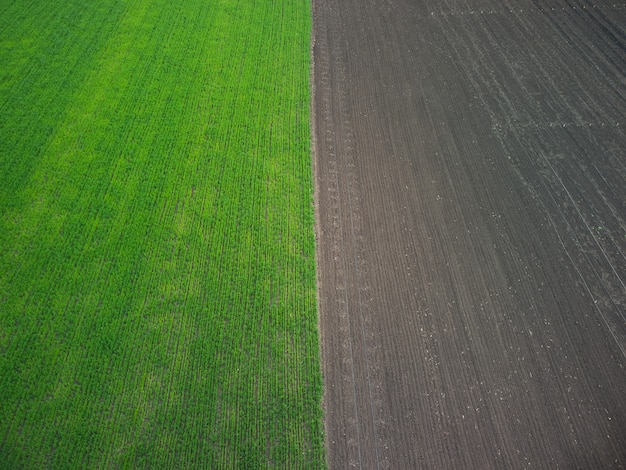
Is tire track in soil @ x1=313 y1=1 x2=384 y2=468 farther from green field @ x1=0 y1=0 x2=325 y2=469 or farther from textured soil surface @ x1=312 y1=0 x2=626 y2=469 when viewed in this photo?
green field @ x1=0 y1=0 x2=325 y2=469

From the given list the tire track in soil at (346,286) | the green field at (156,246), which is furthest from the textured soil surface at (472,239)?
the green field at (156,246)

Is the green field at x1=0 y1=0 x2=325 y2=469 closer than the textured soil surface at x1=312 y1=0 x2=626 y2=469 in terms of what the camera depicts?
Yes

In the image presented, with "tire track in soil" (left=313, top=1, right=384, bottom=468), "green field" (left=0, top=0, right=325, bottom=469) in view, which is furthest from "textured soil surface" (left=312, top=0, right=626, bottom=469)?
"green field" (left=0, top=0, right=325, bottom=469)

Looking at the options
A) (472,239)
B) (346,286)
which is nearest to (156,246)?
(346,286)

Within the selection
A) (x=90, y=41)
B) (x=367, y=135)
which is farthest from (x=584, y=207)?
(x=90, y=41)

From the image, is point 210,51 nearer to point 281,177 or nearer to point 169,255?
point 281,177

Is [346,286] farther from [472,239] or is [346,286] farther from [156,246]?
[156,246]


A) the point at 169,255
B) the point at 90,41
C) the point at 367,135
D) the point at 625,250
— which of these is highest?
the point at 90,41
